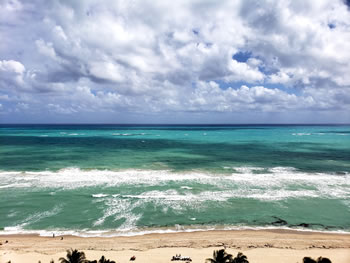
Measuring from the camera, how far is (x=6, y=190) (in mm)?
33406

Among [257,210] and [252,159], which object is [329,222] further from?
[252,159]

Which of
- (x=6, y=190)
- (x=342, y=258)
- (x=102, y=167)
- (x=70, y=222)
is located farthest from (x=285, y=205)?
(x=6, y=190)

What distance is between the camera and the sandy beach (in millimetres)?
19000

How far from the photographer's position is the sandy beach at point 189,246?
19000mm

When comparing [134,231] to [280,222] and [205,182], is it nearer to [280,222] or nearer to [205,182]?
[280,222]

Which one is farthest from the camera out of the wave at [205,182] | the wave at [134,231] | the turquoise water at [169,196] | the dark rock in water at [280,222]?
the wave at [205,182]

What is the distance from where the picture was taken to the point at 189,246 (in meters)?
20.2

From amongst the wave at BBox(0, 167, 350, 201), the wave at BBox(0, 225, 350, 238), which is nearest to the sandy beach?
the wave at BBox(0, 225, 350, 238)

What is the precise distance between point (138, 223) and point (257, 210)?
583 inches

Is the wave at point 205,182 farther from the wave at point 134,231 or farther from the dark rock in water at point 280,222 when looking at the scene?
the wave at point 134,231

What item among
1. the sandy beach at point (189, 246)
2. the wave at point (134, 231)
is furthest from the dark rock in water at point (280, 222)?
the sandy beach at point (189, 246)

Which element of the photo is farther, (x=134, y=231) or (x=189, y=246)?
(x=134, y=231)

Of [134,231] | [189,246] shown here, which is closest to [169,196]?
[134,231]

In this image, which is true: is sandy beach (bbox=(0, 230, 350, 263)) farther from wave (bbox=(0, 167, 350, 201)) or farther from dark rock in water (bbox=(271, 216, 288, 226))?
wave (bbox=(0, 167, 350, 201))
